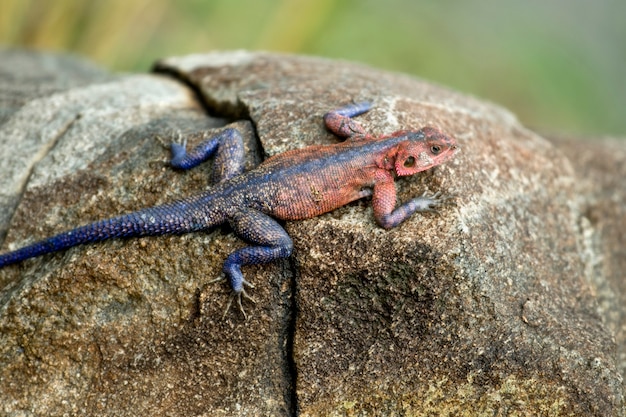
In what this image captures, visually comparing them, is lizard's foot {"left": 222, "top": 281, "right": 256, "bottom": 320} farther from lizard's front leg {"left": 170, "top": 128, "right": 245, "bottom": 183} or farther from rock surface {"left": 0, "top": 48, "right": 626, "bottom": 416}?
lizard's front leg {"left": 170, "top": 128, "right": 245, "bottom": 183}

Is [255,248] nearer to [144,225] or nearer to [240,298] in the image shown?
[240,298]

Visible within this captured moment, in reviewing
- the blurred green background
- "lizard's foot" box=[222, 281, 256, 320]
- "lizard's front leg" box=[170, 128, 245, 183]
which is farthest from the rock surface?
the blurred green background

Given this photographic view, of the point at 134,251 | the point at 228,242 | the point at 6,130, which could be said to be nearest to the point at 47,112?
the point at 6,130

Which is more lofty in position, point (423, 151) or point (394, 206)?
point (423, 151)

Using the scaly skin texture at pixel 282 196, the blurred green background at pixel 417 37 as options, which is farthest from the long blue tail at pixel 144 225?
the blurred green background at pixel 417 37

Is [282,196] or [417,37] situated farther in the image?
[417,37]

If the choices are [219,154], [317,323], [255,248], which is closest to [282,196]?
[255,248]

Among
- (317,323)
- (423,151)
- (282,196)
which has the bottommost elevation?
(317,323)

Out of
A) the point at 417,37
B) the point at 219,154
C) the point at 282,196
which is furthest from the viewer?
the point at 417,37
